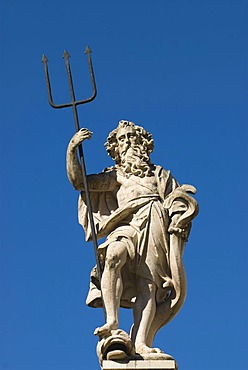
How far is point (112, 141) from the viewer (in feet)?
48.3

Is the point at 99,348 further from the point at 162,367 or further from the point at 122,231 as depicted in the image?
the point at 122,231

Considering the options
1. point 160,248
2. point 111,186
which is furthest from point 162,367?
point 111,186

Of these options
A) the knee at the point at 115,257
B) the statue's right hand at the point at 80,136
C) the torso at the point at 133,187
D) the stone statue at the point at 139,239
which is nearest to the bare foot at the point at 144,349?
the stone statue at the point at 139,239

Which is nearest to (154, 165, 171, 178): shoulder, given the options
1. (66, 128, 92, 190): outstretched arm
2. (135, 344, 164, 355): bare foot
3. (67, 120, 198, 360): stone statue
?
(67, 120, 198, 360): stone statue

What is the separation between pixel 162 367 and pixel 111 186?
2559mm

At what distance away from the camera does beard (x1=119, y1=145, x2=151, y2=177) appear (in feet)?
47.3

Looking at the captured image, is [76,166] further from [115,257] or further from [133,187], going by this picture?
[115,257]

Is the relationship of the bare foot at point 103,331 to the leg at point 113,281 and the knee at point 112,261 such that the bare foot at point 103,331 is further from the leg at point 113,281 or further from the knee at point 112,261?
the knee at point 112,261

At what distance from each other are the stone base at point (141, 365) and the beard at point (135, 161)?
254 cm

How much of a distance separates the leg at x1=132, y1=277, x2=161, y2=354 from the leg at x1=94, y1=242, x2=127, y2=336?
332 millimetres

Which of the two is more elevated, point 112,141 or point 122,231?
point 112,141

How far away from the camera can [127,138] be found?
14633mm

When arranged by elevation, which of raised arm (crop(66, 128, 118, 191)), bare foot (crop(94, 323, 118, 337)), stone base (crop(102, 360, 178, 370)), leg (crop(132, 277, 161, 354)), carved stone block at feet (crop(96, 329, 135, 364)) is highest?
raised arm (crop(66, 128, 118, 191))

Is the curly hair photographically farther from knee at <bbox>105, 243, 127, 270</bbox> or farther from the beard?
knee at <bbox>105, 243, 127, 270</bbox>
